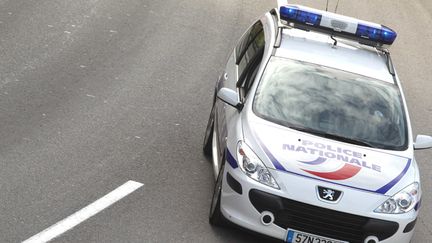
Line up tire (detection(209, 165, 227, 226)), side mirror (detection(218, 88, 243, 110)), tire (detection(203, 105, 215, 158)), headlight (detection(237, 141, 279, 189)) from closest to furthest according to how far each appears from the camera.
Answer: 1. headlight (detection(237, 141, 279, 189))
2. tire (detection(209, 165, 227, 226))
3. side mirror (detection(218, 88, 243, 110))
4. tire (detection(203, 105, 215, 158))

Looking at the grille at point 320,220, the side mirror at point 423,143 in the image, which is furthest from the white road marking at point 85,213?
the side mirror at point 423,143

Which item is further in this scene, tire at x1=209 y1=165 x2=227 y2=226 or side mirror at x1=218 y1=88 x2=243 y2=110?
side mirror at x1=218 y1=88 x2=243 y2=110

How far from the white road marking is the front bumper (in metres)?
1.40

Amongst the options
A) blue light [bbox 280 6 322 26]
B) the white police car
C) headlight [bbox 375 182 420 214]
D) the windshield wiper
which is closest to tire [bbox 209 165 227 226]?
the white police car

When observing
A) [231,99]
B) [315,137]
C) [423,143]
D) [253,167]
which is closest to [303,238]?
[253,167]

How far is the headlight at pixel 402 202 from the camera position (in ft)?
26.5

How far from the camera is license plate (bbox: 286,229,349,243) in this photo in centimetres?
797

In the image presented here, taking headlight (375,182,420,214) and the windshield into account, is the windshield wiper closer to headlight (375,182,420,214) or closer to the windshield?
the windshield

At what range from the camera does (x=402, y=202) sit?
26.8 feet

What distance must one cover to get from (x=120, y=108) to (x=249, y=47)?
219cm

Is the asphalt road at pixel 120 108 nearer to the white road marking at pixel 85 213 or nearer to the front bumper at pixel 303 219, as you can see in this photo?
the white road marking at pixel 85 213

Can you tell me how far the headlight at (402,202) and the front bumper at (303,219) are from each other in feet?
0.19

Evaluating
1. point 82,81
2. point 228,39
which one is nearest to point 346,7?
point 228,39

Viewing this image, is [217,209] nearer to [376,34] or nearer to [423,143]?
[423,143]
